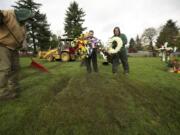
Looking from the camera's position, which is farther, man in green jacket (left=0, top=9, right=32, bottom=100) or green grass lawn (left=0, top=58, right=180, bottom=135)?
man in green jacket (left=0, top=9, right=32, bottom=100)

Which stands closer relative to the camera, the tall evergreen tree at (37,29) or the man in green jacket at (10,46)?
→ the man in green jacket at (10,46)

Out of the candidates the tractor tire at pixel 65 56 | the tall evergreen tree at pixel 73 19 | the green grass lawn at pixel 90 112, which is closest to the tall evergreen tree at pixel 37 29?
the tall evergreen tree at pixel 73 19

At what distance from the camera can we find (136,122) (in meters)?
3.42

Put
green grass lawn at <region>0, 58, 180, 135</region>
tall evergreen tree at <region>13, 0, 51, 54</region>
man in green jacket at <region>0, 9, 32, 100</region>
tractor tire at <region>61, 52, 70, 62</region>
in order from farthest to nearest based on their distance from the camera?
tall evergreen tree at <region>13, 0, 51, 54</region>
tractor tire at <region>61, 52, 70, 62</region>
man in green jacket at <region>0, 9, 32, 100</region>
green grass lawn at <region>0, 58, 180, 135</region>

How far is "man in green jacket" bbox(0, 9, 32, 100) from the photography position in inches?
164

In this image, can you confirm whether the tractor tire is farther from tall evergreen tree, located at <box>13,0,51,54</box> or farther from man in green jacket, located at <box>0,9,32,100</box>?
tall evergreen tree, located at <box>13,0,51,54</box>

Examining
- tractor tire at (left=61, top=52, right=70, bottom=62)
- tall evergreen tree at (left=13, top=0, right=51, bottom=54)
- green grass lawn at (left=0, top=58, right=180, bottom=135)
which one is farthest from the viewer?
tall evergreen tree at (left=13, top=0, right=51, bottom=54)

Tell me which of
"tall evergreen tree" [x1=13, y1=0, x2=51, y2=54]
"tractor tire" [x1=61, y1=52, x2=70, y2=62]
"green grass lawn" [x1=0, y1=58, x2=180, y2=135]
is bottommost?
"green grass lawn" [x1=0, y1=58, x2=180, y2=135]

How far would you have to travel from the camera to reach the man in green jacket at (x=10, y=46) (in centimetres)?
417

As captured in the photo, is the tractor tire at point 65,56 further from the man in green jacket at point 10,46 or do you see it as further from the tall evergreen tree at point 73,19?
the tall evergreen tree at point 73,19

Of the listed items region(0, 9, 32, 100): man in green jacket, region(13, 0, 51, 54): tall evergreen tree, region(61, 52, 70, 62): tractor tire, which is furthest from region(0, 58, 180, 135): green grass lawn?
region(13, 0, 51, 54): tall evergreen tree

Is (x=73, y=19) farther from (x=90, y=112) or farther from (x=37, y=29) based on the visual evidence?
(x=90, y=112)

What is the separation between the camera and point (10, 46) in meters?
4.36

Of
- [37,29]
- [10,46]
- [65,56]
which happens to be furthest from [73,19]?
[10,46]
